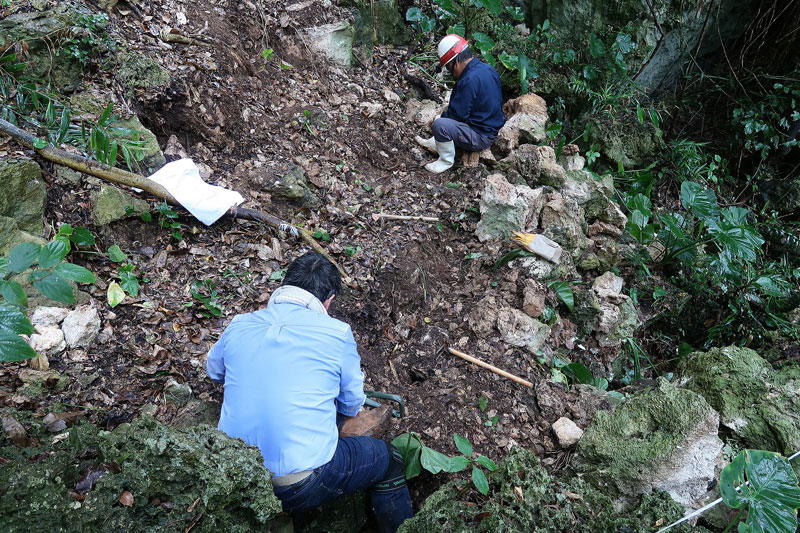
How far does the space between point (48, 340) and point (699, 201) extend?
5569 mm

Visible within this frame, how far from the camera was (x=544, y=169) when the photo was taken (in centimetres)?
527

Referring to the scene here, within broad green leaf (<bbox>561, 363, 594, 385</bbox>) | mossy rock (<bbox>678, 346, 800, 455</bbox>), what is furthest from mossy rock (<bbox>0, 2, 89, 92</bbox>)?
mossy rock (<bbox>678, 346, 800, 455</bbox>)

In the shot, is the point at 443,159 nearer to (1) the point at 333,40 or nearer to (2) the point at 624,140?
(1) the point at 333,40

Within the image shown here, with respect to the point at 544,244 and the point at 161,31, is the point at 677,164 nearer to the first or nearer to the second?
the point at 544,244

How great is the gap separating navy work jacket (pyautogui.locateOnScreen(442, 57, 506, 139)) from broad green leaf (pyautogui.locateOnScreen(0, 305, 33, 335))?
4640 mm

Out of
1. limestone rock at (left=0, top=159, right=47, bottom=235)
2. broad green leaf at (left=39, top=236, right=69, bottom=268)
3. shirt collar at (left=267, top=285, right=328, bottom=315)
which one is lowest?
limestone rock at (left=0, top=159, right=47, bottom=235)

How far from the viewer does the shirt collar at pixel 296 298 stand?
242cm

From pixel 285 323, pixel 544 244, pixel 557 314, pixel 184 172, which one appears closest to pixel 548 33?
pixel 544 244

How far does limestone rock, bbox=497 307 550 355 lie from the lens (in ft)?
12.6

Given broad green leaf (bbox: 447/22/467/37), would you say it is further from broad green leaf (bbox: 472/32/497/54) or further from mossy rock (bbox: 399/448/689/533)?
mossy rock (bbox: 399/448/689/533)

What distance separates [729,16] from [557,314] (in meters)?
5.88

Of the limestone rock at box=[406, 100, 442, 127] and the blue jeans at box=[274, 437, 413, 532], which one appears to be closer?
the blue jeans at box=[274, 437, 413, 532]

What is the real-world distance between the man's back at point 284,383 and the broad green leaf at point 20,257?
0.92 m

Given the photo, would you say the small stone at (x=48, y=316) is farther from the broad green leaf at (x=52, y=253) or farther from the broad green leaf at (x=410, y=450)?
the broad green leaf at (x=410, y=450)
